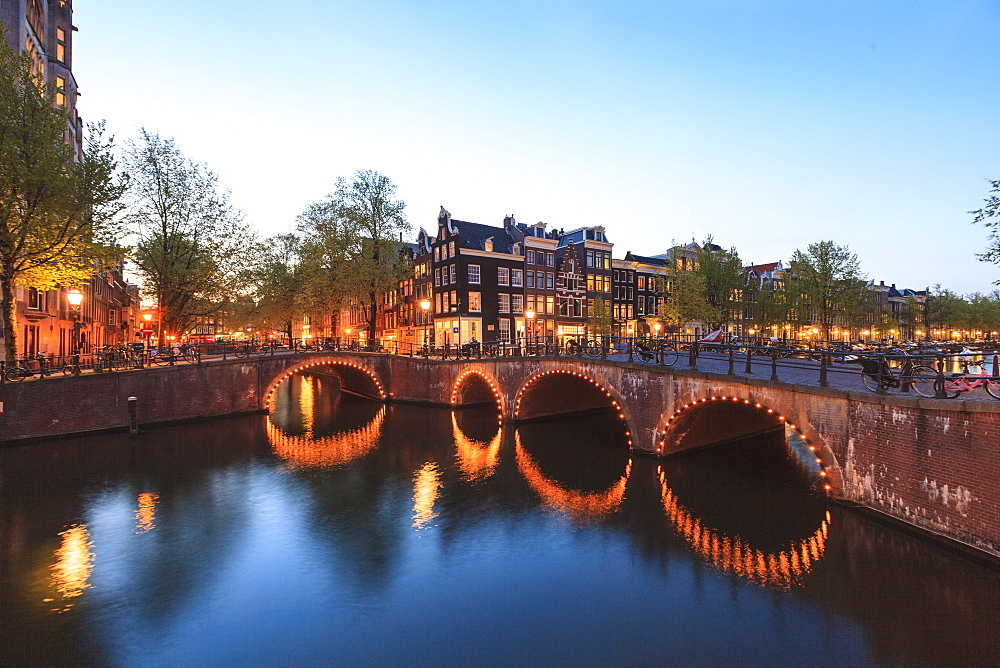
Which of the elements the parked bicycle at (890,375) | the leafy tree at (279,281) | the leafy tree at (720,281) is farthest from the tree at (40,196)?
the leafy tree at (720,281)

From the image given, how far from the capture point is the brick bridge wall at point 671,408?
37.0ft

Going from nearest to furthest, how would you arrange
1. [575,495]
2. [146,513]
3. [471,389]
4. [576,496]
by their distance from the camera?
[146,513]
[576,496]
[575,495]
[471,389]

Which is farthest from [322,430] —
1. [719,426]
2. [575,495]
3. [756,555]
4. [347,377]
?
[756,555]

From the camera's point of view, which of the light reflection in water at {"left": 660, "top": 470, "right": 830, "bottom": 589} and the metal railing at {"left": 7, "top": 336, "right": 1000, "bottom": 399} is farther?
the metal railing at {"left": 7, "top": 336, "right": 1000, "bottom": 399}

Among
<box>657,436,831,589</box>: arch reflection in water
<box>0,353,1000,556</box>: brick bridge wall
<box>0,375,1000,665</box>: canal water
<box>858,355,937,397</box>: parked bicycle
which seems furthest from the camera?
<box>858,355,937,397</box>: parked bicycle

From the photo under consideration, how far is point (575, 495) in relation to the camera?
18.0 m

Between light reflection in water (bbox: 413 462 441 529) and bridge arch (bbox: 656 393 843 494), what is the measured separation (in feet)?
30.7

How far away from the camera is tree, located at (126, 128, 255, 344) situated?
33281mm

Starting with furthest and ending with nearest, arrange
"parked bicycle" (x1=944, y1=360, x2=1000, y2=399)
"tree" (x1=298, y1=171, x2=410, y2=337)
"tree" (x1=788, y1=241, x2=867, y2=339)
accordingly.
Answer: "tree" (x1=788, y1=241, x2=867, y2=339)
"tree" (x1=298, y1=171, x2=410, y2=337)
"parked bicycle" (x1=944, y1=360, x2=1000, y2=399)

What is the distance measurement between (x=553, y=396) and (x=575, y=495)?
46.7 ft

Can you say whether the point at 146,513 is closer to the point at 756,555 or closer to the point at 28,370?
the point at 28,370

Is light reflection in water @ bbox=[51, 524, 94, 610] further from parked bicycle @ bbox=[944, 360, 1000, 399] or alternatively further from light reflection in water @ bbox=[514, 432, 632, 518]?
parked bicycle @ bbox=[944, 360, 1000, 399]

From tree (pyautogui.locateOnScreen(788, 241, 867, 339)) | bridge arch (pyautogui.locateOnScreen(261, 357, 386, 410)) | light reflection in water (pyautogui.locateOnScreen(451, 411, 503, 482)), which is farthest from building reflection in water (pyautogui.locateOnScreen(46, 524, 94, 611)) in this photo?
tree (pyautogui.locateOnScreen(788, 241, 867, 339))

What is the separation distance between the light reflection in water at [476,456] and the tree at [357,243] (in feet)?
67.5
